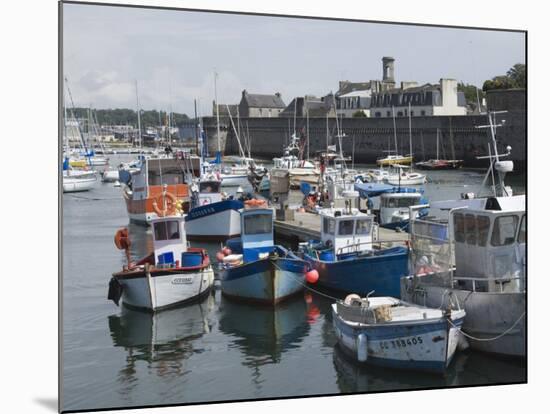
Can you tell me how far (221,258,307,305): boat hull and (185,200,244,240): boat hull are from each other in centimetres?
705

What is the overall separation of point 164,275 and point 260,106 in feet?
119

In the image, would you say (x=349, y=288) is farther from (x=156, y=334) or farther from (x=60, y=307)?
(x=60, y=307)

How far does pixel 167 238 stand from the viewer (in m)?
14.4

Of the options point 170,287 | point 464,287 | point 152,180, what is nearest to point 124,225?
point 152,180

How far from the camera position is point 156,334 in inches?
511

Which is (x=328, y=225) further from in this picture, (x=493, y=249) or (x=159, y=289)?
(x=493, y=249)

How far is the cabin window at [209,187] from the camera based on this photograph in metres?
24.7

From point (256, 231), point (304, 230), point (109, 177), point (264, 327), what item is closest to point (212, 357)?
point (264, 327)

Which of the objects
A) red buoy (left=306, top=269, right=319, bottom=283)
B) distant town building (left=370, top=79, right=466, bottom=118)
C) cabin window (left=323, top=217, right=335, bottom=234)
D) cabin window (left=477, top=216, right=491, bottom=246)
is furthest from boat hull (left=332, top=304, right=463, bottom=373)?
distant town building (left=370, top=79, right=466, bottom=118)

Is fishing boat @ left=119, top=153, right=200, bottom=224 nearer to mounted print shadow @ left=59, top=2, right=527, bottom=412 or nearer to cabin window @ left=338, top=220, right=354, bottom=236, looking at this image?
mounted print shadow @ left=59, top=2, right=527, bottom=412

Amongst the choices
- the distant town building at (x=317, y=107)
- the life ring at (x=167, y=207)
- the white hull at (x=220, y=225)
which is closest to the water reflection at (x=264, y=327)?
the life ring at (x=167, y=207)

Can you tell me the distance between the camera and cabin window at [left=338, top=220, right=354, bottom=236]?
15195 millimetres

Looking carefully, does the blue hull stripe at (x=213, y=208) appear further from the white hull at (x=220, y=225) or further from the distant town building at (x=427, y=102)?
the distant town building at (x=427, y=102)

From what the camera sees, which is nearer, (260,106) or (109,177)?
(109,177)
